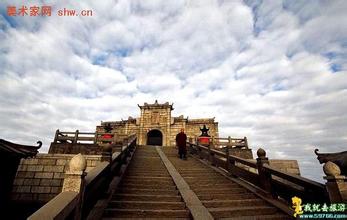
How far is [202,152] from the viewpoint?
36.1 ft

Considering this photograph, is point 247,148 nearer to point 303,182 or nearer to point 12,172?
point 303,182

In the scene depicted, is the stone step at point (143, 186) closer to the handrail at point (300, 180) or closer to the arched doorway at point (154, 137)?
the handrail at point (300, 180)

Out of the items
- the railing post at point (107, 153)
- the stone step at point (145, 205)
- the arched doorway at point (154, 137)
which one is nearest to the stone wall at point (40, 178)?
the railing post at point (107, 153)

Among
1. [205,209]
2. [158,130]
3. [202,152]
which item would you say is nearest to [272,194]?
[205,209]

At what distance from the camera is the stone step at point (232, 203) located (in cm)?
470

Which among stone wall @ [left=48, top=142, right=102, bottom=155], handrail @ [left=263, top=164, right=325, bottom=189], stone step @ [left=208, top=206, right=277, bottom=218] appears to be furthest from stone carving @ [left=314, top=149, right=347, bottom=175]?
stone wall @ [left=48, top=142, right=102, bottom=155]

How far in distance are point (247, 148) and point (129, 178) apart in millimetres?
10893

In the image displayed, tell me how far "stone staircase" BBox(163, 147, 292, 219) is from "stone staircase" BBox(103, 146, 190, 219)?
72 centimetres

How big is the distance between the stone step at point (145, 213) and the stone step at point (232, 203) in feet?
2.51

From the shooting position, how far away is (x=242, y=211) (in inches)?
172

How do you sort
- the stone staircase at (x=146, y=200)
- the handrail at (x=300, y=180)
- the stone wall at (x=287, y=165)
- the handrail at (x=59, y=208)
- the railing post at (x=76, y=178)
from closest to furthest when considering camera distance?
the handrail at (x=59, y=208)
the railing post at (x=76, y=178)
the handrail at (x=300, y=180)
the stone staircase at (x=146, y=200)
the stone wall at (x=287, y=165)

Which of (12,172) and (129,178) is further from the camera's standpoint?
(12,172)

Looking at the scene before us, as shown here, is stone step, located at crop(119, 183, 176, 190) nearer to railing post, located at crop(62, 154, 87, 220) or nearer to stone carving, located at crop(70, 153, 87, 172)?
→ railing post, located at crop(62, 154, 87, 220)

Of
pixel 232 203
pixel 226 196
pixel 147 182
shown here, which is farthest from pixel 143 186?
pixel 232 203
